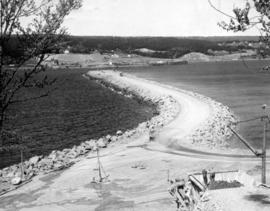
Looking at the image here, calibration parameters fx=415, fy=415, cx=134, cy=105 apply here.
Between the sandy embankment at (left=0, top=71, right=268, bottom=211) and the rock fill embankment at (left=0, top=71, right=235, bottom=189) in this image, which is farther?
the rock fill embankment at (left=0, top=71, right=235, bottom=189)

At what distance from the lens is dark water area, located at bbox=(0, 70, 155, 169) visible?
5250cm

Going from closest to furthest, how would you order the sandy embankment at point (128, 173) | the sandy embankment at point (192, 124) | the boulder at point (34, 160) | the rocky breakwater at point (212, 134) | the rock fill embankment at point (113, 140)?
the sandy embankment at point (128, 173)
the rock fill embankment at point (113, 140)
the boulder at point (34, 160)
the rocky breakwater at point (212, 134)
the sandy embankment at point (192, 124)

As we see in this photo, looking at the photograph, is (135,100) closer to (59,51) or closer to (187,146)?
(187,146)

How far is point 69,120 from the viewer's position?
229 ft

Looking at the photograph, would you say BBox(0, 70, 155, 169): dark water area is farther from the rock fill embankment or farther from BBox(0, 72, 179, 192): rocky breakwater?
the rock fill embankment

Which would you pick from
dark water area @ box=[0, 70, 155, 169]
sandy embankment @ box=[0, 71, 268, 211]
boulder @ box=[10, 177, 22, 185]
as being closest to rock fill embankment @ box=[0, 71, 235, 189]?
boulder @ box=[10, 177, 22, 185]

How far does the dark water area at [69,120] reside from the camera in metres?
52.5

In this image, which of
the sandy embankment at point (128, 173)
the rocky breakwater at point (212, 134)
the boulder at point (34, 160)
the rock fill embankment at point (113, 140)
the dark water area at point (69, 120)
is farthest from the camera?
the dark water area at point (69, 120)

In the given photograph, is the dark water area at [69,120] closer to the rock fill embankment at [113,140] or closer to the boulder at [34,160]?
the boulder at [34,160]

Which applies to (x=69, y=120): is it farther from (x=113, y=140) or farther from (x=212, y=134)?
(x=212, y=134)

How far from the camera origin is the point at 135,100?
100312mm

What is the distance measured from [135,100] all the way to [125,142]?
5252 centimetres

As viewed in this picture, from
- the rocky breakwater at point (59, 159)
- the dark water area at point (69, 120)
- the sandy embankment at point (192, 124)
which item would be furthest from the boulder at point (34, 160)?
the sandy embankment at point (192, 124)

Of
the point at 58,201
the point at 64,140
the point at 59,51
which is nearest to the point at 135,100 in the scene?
the point at 64,140
